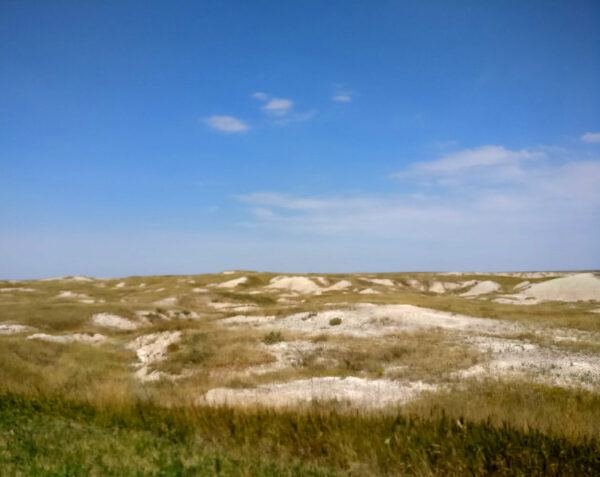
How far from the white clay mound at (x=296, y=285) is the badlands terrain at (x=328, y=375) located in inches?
1776

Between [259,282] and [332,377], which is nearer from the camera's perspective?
[332,377]

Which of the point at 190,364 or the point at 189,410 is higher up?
the point at 189,410

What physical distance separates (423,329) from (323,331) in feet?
21.5

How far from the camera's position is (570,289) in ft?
219

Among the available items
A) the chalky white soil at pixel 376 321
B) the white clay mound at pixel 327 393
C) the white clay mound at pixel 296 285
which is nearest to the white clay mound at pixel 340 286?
the white clay mound at pixel 296 285

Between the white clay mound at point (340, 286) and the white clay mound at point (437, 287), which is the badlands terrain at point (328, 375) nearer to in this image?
the white clay mound at point (340, 286)

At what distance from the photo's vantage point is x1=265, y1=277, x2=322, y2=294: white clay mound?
277 feet

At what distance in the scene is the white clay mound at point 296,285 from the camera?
277 ft

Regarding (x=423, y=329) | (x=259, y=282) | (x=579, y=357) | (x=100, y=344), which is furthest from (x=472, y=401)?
(x=259, y=282)

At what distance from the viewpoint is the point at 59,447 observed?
7.06 meters

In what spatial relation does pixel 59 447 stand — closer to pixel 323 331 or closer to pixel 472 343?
pixel 472 343

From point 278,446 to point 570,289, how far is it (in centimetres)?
7323

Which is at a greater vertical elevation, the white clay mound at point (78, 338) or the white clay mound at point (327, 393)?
the white clay mound at point (327, 393)

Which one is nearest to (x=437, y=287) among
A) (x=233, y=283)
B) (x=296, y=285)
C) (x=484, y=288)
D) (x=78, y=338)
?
(x=484, y=288)
